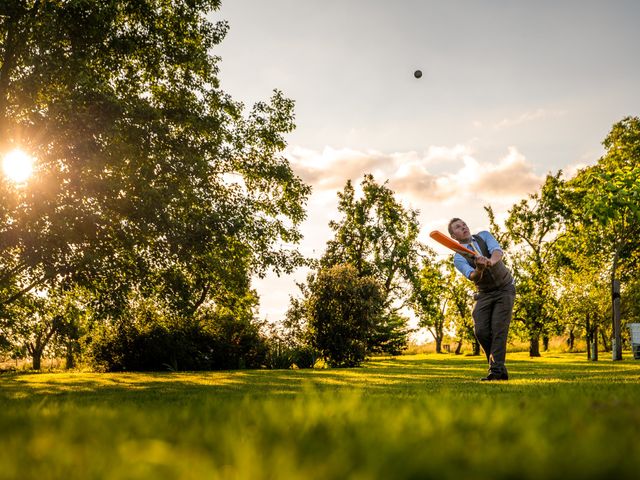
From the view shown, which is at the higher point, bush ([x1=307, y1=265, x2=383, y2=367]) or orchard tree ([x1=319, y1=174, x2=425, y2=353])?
orchard tree ([x1=319, y1=174, x2=425, y2=353])

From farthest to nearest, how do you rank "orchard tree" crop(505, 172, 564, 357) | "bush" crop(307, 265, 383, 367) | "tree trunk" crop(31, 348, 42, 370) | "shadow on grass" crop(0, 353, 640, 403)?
"tree trunk" crop(31, 348, 42, 370) < "orchard tree" crop(505, 172, 564, 357) < "bush" crop(307, 265, 383, 367) < "shadow on grass" crop(0, 353, 640, 403)

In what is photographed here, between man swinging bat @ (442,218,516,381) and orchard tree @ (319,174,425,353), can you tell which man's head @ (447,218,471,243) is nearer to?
man swinging bat @ (442,218,516,381)

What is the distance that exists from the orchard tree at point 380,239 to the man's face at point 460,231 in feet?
119

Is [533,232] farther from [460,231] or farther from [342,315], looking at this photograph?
→ [460,231]

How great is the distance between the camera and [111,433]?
2.25 metres

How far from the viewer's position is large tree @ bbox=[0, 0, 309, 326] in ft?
40.9

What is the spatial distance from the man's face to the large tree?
7.75 m

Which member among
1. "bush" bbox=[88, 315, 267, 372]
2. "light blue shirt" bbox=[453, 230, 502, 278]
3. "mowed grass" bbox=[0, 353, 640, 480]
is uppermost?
"light blue shirt" bbox=[453, 230, 502, 278]

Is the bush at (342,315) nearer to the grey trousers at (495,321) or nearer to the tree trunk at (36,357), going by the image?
the grey trousers at (495,321)

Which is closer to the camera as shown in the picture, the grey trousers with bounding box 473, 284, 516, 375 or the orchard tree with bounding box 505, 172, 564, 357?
the grey trousers with bounding box 473, 284, 516, 375

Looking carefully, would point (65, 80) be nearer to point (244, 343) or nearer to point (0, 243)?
point (0, 243)

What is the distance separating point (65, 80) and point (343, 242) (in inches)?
1323

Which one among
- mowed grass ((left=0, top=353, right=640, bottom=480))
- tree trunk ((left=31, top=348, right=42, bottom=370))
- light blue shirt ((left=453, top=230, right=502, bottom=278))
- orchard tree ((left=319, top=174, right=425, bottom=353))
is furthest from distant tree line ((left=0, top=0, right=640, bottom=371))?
tree trunk ((left=31, top=348, right=42, bottom=370))

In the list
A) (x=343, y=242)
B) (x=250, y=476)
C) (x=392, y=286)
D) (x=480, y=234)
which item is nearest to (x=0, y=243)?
(x=480, y=234)
